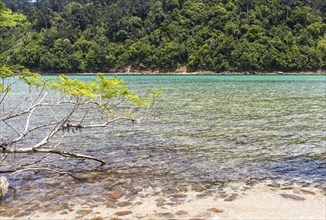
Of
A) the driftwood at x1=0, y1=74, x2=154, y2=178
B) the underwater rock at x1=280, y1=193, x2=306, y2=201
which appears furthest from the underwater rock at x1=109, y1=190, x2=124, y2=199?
the underwater rock at x1=280, y1=193, x2=306, y2=201

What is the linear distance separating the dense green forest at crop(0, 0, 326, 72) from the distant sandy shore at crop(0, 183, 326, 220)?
11160 centimetres

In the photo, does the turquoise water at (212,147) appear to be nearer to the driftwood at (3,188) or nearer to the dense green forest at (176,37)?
the driftwood at (3,188)

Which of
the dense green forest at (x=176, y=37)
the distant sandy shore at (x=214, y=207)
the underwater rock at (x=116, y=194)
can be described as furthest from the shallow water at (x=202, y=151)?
the dense green forest at (x=176, y=37)

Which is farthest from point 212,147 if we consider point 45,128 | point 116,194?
point 45,128

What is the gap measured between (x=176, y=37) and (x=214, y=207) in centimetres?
13280

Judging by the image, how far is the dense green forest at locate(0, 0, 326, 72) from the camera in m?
119

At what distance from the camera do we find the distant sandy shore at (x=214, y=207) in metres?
7.07

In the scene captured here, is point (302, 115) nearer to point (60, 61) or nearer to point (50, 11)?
point (60, 61)

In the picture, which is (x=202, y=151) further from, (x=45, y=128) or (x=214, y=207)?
(x=45, y=128)

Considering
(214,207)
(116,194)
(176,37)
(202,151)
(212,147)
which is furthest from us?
(176,37)

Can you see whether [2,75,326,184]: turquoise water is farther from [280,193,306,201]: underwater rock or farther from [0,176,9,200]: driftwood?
[0,176,9,200]: driftwood

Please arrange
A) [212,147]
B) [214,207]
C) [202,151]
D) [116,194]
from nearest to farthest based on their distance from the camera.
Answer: [214,207], [116,194], [202,151], [212,147]

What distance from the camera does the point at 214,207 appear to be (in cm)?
748

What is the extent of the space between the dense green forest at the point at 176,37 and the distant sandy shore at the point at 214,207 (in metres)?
112
